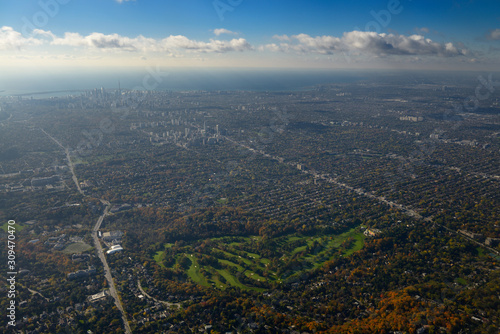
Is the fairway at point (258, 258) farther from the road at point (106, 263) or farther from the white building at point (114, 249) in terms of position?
the road at point (106, 263)

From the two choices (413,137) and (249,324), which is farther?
(413,137)

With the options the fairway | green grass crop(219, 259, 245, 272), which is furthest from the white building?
green grass crop(219, 259, 245, 272)

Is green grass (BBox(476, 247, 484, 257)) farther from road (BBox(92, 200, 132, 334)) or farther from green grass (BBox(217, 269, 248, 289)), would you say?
road (BBox(92, 200, 132, 334))

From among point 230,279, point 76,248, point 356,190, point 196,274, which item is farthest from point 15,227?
point 356,190

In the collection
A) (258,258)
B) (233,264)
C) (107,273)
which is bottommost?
(233,264)

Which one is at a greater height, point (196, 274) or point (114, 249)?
point (114, 249)

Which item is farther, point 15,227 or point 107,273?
point 15,227

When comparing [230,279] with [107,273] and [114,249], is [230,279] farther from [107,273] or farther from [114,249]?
[114,249]

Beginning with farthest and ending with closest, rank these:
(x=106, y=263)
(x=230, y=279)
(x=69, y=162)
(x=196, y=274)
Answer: (x=69, y=162) → (x=106, y=263) → (x=196, y=274) → (x=230, y=279)

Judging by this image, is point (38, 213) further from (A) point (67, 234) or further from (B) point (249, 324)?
(B) point (249, 324)

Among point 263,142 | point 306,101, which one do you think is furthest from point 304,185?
point 306,101
